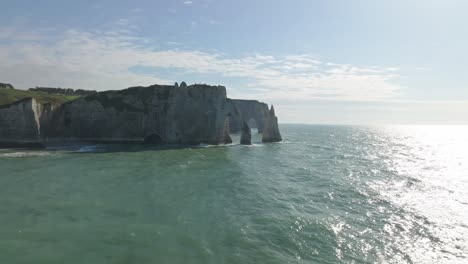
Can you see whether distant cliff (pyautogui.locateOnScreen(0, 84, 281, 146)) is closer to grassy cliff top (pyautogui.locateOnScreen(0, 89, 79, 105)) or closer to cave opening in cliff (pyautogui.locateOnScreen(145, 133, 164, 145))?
cave opening in cliff (pyautogui.locateOnScreen(145, 133, 164, 145))

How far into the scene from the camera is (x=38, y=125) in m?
66.7

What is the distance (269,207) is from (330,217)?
5016 mm

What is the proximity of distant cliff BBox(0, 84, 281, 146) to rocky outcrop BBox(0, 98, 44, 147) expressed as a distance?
6251 mm

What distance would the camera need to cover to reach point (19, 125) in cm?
6525

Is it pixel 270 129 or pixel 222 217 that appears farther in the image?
pixel 270 129

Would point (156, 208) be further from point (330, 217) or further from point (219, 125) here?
point (219, 125)

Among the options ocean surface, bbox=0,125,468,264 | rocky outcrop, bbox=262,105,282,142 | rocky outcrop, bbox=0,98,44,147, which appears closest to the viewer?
ocean surface, bbox=0,125,468,264

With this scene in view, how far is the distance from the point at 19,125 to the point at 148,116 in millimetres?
28995

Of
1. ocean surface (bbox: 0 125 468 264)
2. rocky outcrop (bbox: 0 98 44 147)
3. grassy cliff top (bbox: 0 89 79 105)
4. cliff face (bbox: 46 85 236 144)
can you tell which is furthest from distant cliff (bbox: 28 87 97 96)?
ocean surface (bbox: 0 125 468 264)

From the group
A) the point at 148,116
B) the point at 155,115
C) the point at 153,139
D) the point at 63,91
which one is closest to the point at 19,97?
the point at 148,116

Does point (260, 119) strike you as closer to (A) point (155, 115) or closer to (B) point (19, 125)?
(A) point (155, 115)

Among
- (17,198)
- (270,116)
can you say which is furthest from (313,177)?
(270,116)

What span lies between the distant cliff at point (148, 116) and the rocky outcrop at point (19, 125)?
20.5 feet

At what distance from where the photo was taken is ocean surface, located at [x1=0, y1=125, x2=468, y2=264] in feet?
54.1
